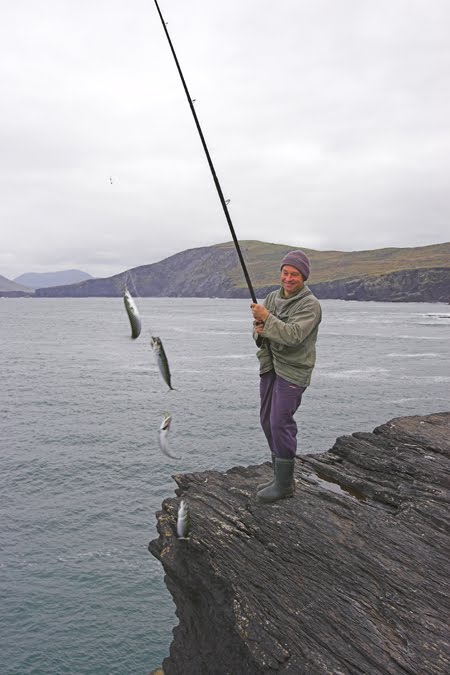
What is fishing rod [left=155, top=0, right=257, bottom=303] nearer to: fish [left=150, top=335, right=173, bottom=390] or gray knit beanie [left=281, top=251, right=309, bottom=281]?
gray knit beanie [left=281, top=251, right=309, bottom=281]

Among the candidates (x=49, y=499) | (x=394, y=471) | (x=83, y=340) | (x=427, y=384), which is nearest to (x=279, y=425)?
(x=394, y=471)

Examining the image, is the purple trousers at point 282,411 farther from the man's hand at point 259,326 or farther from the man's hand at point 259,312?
the man's hand at point 259,312

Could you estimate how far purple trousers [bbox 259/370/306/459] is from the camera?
24.1 feet

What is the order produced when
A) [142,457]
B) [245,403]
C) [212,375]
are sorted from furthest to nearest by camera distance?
[212,375]
[245,403]
[142,457]

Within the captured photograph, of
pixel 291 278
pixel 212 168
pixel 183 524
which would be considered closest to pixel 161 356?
pixel 291 278

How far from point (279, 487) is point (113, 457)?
19.9 meters

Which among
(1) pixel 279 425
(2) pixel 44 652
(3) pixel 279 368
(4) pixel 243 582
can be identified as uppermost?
(3) pixel 279 368

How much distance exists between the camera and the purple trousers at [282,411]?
7359 millimetres

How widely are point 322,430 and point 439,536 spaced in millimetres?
23322

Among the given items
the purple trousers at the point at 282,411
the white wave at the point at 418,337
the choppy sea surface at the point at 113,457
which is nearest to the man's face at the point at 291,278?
the purple trousers at the point at 282,411

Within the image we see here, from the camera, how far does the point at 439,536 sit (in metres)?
7.55

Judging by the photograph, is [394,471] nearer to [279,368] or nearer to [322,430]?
[279,368]

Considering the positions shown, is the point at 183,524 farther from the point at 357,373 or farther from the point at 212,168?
the point at 357,373

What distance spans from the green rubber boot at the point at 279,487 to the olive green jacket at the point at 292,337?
4.67 ft
